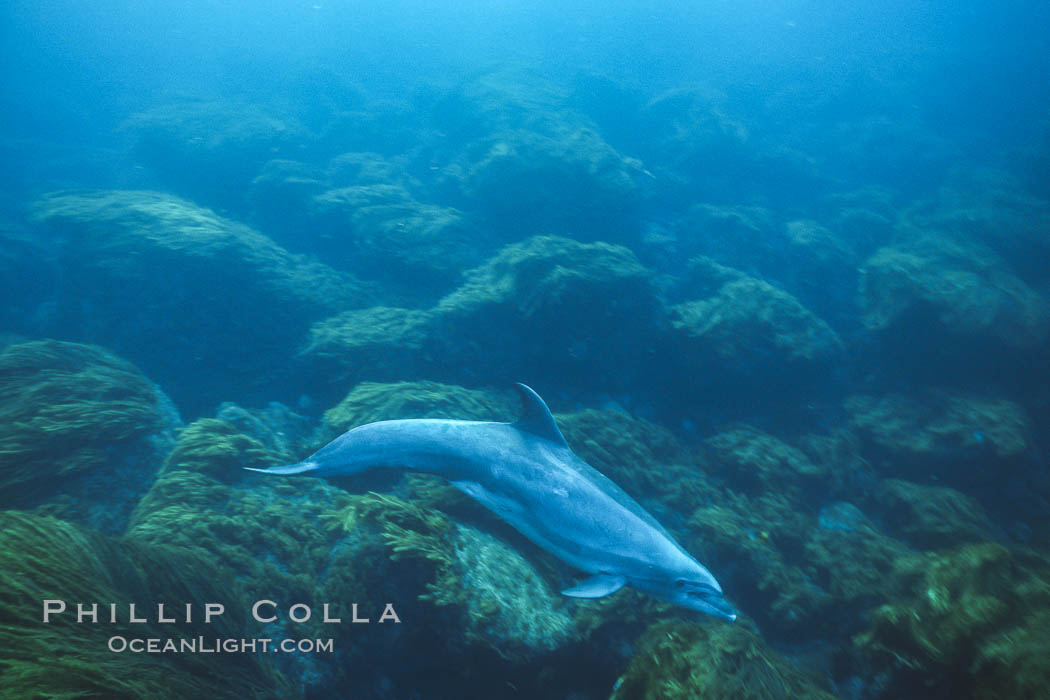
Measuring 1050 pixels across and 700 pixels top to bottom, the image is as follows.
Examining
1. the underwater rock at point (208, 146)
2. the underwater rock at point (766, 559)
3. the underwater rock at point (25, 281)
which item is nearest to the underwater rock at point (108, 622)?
the underwater rock at point (766, 559)

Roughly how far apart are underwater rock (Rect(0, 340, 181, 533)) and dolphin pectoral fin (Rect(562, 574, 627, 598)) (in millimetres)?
4293

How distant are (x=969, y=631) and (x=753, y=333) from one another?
17.8 feet

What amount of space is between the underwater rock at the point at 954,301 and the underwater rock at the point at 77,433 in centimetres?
1377

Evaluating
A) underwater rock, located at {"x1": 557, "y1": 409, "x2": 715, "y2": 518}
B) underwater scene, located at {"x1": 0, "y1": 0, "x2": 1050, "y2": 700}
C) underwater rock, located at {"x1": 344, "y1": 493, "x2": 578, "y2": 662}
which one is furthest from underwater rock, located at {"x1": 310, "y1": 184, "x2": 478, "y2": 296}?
underwater rock, located at {"x1": 344, "y1": 493, "x2": 578, "y2": 662}

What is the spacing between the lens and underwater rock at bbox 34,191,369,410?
691 centimetres

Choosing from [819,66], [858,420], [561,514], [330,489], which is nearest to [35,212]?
[330,489]

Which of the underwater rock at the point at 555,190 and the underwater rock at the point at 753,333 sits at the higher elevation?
the underwater rock at the point at 555,190

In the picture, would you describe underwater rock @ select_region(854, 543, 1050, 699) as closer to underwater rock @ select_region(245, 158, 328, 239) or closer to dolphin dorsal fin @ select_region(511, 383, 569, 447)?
dolphin dorsal fin @ select_region(511, 383, 569, 447)

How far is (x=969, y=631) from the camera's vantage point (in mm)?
3053

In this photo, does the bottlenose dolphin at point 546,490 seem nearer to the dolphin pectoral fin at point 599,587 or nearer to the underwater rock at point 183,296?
the dolphin pectoral fin at point 599,587

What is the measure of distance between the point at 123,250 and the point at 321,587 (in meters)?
8.00

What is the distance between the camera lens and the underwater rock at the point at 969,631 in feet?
9.05

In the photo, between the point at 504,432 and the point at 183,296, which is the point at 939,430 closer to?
the point at 504,432

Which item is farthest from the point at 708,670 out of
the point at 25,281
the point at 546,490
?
the point at 25,281
